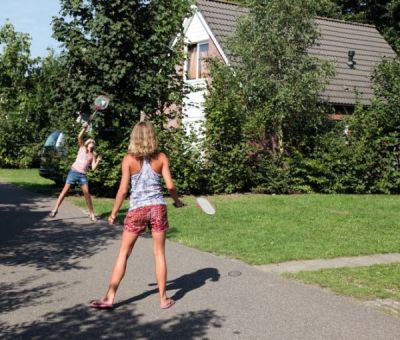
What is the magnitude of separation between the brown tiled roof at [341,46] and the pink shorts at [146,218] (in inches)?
608

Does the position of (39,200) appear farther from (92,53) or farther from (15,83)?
(15,83)

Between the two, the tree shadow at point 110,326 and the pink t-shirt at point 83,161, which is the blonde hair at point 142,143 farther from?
the pink t-shirt at point 83,161

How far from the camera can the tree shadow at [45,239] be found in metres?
7.89

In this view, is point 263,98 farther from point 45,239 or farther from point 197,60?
point 45,239

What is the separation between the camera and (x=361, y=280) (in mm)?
7004

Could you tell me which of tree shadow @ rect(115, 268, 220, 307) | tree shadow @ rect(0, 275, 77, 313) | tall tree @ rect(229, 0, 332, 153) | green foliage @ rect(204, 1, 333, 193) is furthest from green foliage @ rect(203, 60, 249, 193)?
tree shadow @ rect(0, 275, 77, 313)

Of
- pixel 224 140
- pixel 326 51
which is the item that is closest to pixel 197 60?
pixel 326 51

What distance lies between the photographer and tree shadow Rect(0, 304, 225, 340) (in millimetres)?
4918

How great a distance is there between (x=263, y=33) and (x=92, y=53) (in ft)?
17.0

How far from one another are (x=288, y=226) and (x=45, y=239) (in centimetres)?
443

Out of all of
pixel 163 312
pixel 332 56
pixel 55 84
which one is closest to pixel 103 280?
pixel 163 312

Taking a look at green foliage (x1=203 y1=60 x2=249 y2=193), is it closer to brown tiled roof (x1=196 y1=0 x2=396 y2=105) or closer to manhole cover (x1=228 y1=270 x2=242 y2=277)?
brown tiled roof (x1=196 y1=0 x2=396 y2=105)

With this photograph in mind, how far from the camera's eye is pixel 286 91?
16547 mm

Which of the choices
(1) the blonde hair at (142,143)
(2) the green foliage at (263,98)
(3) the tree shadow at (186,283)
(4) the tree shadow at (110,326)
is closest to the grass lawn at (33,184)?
(2) the green foliage at (263,98)
